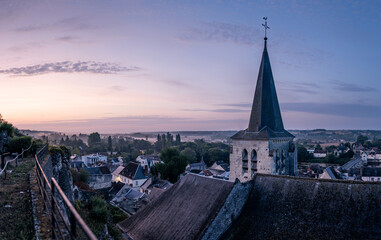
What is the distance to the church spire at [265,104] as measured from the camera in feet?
55.4

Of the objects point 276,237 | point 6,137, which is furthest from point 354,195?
point 6,137

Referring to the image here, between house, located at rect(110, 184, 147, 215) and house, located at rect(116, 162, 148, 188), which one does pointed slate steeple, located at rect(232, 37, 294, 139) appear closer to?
house, located at rect(110, 184, 147, 215)

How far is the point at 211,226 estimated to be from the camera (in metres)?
10.6

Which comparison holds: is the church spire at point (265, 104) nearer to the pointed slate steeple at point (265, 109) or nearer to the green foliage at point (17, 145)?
the pointed slate steeple at point (265, 109)

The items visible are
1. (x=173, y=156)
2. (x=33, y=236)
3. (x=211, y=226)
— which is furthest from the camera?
(x=173, y=156)

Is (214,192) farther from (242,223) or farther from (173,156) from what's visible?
(173,156)

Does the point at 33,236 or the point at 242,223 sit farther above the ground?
the point at 33,236

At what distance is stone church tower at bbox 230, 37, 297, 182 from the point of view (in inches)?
620

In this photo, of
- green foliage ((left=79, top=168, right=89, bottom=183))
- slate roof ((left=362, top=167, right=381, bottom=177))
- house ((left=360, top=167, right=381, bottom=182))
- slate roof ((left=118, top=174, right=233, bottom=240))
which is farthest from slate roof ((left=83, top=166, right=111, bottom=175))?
slate roof ((left=362, top=167, right=381, bottom=177))

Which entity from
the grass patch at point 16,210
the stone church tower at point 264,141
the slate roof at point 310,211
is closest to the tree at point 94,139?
the stone church tower at point 264,141

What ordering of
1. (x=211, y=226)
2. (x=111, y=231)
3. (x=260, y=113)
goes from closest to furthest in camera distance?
(x=211, y=226) → (x=111, y=231) → (x=260, y=113)

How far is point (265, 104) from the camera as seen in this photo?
1714 centimetres

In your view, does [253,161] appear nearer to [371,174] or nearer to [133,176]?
[133,176]

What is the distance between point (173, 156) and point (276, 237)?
3786cm
